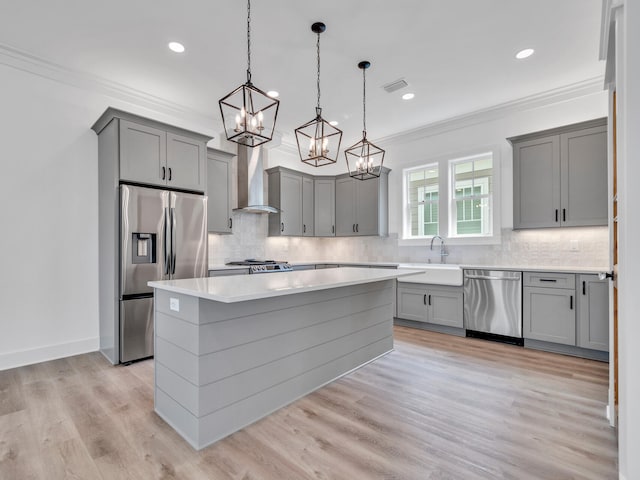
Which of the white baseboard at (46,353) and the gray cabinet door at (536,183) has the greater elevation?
the gray cabinet door at (536,183)

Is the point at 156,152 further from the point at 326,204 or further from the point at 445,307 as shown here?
the point at 445,307

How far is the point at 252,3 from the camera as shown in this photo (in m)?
2.55

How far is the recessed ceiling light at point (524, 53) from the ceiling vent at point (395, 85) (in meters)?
1.14

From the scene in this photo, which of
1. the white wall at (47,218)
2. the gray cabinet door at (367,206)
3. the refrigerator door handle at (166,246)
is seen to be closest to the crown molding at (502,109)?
the gray cabinet door at (367,206)

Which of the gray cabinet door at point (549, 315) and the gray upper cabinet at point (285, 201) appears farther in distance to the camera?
the gray upper cabinet at point (285, 201)

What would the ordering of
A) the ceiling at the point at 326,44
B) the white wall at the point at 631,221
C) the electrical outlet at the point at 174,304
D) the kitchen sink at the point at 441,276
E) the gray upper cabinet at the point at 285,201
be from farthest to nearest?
the gray upper cabinet at the point at 285,201 < the kitchen sink at the point at 441,276 < the ceiling at the point at 326,44 < the electrical outlet at the point at 174,304 < the white wall at the point at 631,221

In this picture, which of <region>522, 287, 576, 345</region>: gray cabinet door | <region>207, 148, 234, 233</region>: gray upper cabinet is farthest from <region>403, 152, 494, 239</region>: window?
<region>207, 148, 234, 233</region>: gray upper cabinet

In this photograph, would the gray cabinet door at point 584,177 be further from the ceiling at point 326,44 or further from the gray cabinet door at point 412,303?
the gray cabinet door at point 412,303

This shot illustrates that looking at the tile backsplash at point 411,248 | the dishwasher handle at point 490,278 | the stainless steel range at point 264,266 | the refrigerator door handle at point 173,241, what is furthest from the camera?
the stainless steel range at point 264,266

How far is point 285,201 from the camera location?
5.52m

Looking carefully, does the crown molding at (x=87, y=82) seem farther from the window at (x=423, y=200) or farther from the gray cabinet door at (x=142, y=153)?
the window at (x=423, y=200)

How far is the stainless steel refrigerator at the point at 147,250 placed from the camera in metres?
3.19

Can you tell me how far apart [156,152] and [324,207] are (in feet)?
10.5

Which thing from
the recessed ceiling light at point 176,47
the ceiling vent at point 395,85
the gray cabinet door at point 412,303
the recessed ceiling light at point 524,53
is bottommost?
the gray cabinet door at point 412,303
